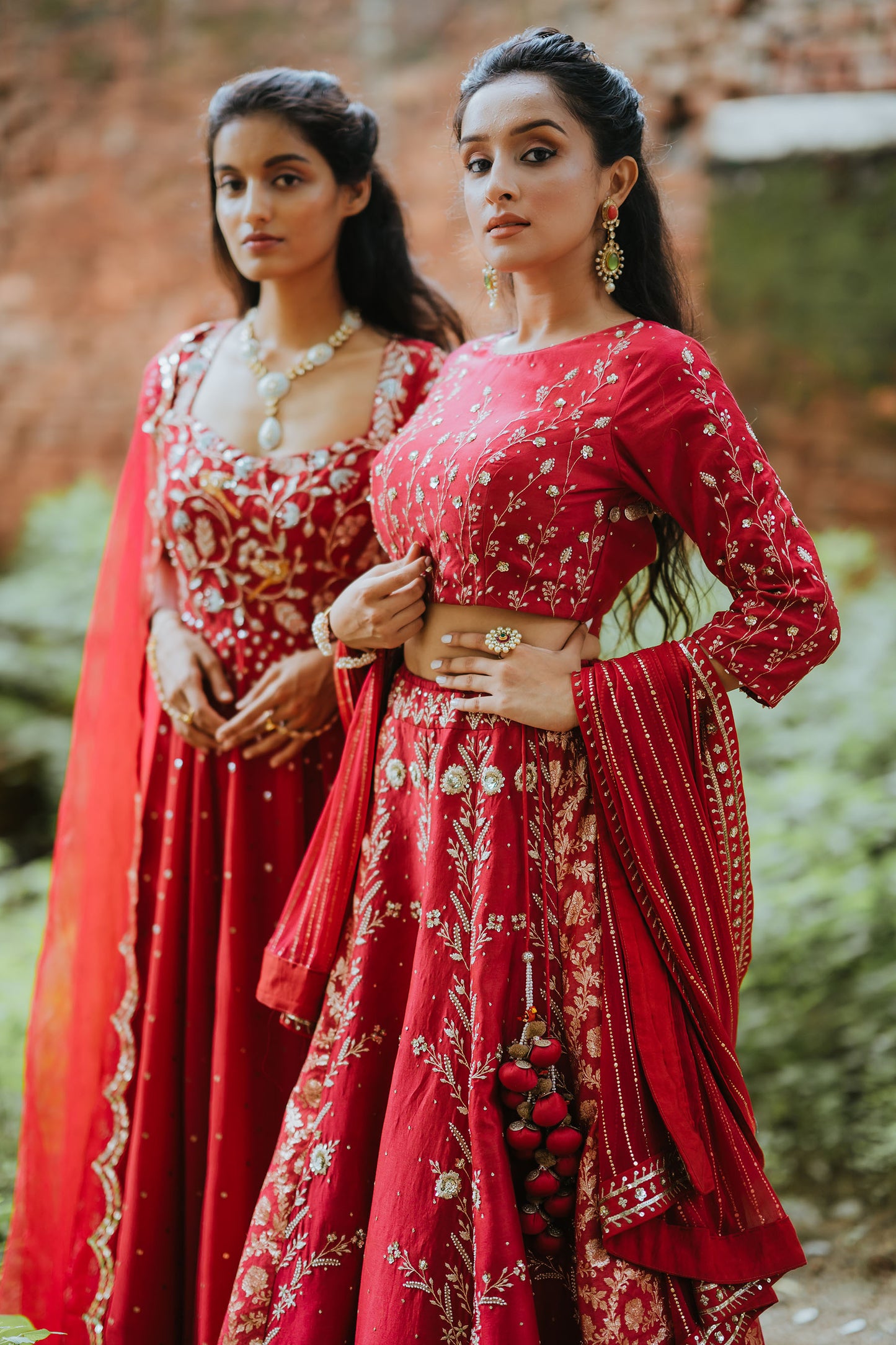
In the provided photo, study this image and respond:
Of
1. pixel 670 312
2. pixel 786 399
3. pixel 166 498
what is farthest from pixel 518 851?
pixel 786 399

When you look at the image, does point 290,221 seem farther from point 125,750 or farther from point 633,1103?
point 633,1103

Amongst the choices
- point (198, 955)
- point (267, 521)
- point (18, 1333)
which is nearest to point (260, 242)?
point (267, 521)

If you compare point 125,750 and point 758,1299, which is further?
point 125,750

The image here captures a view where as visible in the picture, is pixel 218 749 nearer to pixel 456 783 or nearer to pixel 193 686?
pixel 193 686

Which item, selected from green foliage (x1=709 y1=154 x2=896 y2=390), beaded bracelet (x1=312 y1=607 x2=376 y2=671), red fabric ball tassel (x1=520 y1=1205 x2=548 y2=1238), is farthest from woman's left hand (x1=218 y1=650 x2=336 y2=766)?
green foliage (x1=709 y1=154 x2=896 y2=390)

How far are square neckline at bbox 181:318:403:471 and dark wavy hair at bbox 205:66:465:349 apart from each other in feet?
0.32

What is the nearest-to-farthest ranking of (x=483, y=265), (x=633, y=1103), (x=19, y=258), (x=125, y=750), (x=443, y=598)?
(x=633, y=1103)
(x=443, y=598)
(x=483, y=265)
(x=125, y=750)
(x=19, y=258)

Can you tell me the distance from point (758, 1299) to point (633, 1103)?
1.00 ft

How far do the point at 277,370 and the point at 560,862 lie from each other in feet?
3.47

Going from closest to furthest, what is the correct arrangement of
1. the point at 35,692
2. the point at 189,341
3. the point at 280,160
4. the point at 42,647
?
the point at 280,160 < the point at 189,341 < the point at 35,692 < the point at 42,647

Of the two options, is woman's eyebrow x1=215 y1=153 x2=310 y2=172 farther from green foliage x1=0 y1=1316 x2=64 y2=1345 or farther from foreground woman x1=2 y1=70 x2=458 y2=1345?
green foliage x1=0 y1=1316 x2=64 y2=1345

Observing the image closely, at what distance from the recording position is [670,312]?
1777 mm

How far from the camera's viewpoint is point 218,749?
2.16 m

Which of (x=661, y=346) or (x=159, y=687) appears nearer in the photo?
(x=661, y=346)
